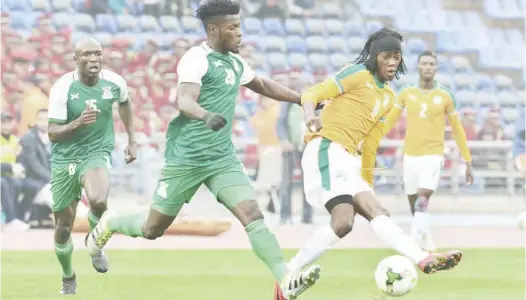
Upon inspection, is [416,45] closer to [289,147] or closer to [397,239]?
[289,147]

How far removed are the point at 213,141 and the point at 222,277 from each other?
3.61m

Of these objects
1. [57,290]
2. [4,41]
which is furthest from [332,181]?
[4,41]

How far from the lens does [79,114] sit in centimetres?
1078

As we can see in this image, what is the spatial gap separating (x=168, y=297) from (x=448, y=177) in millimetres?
14184

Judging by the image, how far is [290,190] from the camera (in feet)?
66.4

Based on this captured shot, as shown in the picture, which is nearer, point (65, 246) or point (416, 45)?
point (65, 246)

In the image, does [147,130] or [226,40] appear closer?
[226,40]

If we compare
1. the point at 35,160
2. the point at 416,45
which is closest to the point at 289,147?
the point at 35,160

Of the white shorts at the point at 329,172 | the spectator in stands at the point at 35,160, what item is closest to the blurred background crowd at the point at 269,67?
the spectator in stands at the point at 35,160

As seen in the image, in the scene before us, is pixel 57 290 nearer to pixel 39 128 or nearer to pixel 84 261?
pixel 84 261

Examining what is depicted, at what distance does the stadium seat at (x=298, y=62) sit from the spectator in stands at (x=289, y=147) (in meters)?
5.36

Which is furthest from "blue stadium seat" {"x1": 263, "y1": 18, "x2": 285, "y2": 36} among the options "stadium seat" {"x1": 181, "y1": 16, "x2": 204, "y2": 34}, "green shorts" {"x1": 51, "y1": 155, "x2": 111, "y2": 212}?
"green shorts" {"x1": 51, "y1": 155, "x2": 111, "y2": 212}

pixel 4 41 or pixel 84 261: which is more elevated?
pixel 4 41

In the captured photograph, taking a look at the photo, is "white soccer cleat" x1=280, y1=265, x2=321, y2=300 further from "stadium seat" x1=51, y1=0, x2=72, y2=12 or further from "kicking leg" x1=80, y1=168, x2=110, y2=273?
"stadium seat" x1=51, y1=0, x2=72, y2=12
